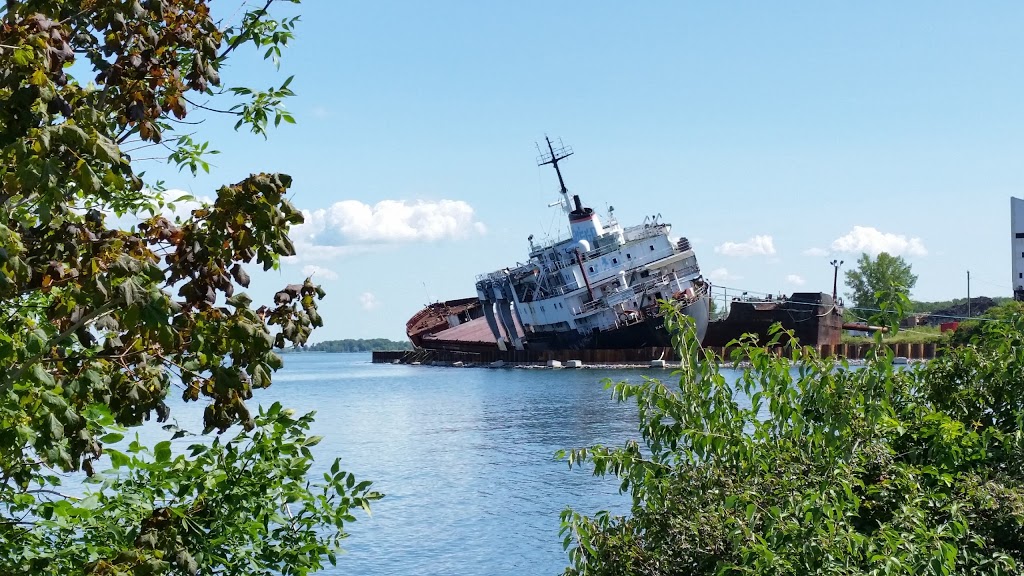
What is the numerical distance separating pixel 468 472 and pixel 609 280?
4371 centimetres

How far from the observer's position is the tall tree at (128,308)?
388 cm

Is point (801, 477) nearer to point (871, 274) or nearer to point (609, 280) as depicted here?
point (609, 280)

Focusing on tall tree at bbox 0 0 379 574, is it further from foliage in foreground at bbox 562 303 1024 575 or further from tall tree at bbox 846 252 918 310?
tall tree at bbox 846 252 918 310

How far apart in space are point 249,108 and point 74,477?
64.1 feet

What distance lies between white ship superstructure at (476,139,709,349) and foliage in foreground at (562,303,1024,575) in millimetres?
58041

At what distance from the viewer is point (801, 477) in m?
Answer: 6.89

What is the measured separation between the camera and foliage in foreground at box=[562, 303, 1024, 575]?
20.2 ft

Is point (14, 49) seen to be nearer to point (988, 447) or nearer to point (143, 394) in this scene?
Result: point (143, 394)

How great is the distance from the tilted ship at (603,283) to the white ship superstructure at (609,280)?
7 cm

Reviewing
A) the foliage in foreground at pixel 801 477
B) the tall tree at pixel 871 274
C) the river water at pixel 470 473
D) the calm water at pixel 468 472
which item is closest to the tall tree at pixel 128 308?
the foliage in foreground at pixel 801 477

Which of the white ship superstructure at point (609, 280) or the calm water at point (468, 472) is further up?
the white ship superstructure at point (609, 280)

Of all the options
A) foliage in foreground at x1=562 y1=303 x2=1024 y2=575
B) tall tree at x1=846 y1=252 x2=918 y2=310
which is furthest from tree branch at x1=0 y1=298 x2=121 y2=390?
tall tree at x1=846 y1=252 x2=918 y2=310

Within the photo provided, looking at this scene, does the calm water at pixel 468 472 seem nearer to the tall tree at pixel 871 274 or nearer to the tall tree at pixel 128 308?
the tall tree at pixel 128 308

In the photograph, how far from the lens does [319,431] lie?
39.0 metres
